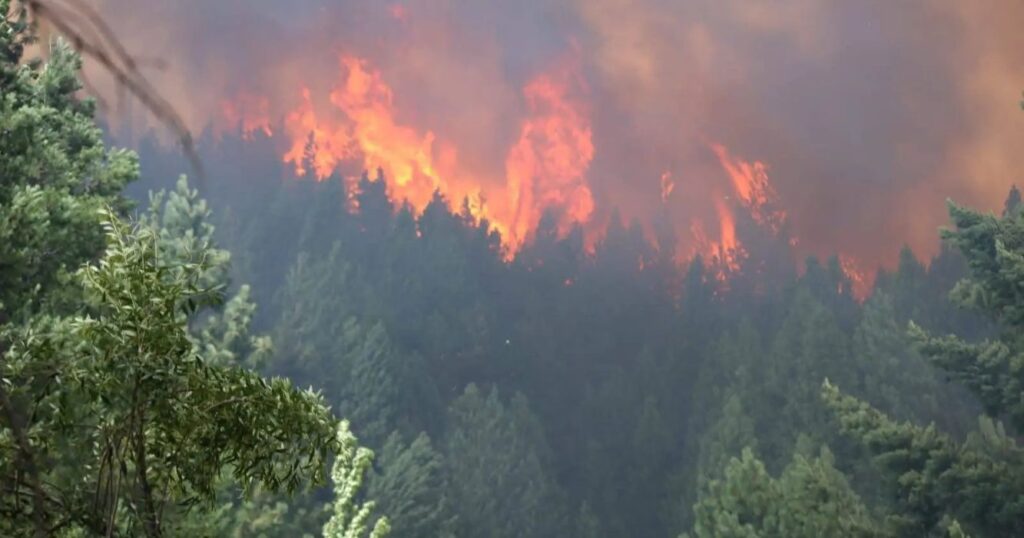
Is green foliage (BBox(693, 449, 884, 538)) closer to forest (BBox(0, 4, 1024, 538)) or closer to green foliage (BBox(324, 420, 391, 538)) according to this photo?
forest (BBox(0, 4, 1024, 538))

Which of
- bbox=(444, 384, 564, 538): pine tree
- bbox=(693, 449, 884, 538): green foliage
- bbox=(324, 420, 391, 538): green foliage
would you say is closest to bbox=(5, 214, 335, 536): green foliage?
bbox=(324, 420, 391, 538): green foliage

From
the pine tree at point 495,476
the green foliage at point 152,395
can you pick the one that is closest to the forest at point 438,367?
the green foliage at point 152,395

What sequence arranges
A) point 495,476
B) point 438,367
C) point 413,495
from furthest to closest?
point 438,367
point 495,476
point 413,495

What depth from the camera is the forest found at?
3.67 m

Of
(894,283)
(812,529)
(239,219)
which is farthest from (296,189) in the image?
(812,529)

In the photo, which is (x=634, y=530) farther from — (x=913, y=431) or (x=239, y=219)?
(x=239, y=219)

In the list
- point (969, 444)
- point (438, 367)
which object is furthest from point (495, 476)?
point (969, 444)

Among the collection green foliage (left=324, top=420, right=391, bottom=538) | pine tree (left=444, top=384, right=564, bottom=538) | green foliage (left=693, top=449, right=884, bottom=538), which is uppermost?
pine tree (left=444, top=384, right=564, bottom=538)

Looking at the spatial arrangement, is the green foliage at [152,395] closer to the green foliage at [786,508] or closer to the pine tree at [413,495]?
the green foliage at [786,508]

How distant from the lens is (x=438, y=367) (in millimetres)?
67938

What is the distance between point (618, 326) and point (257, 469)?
270 ft

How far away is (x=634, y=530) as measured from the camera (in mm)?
58344

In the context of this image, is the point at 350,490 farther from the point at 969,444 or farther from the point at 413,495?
the point at 413,495

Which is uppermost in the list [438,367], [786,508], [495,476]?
[438,367]
